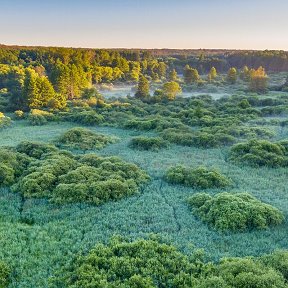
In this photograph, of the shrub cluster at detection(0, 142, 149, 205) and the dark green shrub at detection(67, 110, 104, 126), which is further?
the dark green shrub at detection(67, 110, 104, 126)

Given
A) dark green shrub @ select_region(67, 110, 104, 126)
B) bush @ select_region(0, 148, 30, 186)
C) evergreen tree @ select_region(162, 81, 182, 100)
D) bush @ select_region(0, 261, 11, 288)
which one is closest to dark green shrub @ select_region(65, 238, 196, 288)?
bush @ select_region(0, 261, 11, 288)

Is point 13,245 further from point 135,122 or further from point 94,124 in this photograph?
point 94,124

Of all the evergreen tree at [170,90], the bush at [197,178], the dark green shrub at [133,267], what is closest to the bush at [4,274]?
the dark green shrub at [133,267]

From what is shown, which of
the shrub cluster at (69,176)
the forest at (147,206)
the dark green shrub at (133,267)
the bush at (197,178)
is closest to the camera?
the dark green shrub at (133,267)

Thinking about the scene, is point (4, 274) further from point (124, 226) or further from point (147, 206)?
point (147, 206)

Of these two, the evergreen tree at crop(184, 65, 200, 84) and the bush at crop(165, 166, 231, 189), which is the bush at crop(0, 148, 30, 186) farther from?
the evergreen tree at crop(184, 65, 200, 84)

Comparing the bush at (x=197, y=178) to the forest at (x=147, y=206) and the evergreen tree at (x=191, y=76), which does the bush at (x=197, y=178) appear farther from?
the evergreen tree at (x=191, y=76)
